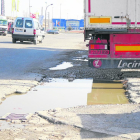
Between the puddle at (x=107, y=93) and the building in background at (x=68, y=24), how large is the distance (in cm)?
9560

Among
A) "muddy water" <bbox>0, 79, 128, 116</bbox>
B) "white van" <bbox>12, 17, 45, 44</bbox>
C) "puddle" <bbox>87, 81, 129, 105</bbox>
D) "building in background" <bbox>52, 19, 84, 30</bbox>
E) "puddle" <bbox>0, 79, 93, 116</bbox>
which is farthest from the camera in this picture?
"building in background" <bbox>52, 19, 84, 30</bbox>

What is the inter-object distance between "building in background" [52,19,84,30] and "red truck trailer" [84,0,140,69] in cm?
9538

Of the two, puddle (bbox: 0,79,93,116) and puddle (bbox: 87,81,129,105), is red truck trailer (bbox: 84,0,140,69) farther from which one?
puddle (bbox: 0,79,93,116)

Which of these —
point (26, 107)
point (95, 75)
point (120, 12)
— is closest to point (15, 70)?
point (95, 75)

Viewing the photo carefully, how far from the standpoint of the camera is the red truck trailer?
27.1ft

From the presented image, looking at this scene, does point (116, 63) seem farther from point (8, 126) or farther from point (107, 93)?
point (8, 126)

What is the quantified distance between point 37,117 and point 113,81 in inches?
168

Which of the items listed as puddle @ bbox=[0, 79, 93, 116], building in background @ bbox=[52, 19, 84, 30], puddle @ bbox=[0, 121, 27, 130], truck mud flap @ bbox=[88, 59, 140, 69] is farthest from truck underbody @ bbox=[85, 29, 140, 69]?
building in background @ bbox=[52, 19, 84, 30]

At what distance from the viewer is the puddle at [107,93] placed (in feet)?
21.5

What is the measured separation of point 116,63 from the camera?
8.48m

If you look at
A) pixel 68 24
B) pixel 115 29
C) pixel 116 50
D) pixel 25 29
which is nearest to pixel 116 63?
pixel 116 50

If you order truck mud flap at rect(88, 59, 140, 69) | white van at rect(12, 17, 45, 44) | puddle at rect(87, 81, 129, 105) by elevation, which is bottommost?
puddle at rect(87, 81, 129, 105)

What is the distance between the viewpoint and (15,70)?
34.3 feet

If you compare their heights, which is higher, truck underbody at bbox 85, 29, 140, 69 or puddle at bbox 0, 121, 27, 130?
truck underbody at bbox 85, 29, 140, 69
